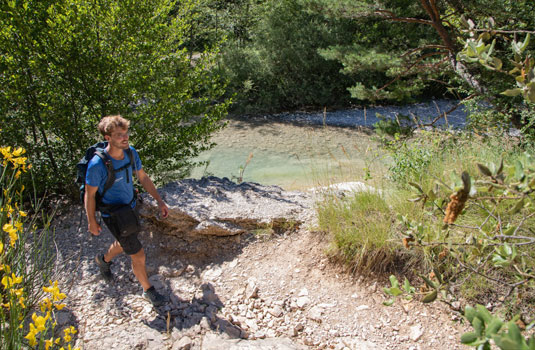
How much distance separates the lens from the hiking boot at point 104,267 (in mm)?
3764

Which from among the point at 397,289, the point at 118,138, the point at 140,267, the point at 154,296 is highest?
the point at 118,138

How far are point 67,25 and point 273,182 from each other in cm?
458

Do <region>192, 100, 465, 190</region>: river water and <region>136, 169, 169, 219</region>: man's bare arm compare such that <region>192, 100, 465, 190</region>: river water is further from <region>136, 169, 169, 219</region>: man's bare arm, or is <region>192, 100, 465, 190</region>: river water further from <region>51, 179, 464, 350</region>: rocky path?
<region>136, 169, 169, 219</region>: man's bare arm

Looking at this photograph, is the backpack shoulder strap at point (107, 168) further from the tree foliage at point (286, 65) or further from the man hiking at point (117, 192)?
the tree foliage at point (286, 65)

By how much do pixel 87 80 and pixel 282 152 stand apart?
6449mm

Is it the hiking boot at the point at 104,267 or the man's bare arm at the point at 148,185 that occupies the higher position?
the man's bare arm at the point at 148,185

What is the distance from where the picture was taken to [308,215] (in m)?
4.34

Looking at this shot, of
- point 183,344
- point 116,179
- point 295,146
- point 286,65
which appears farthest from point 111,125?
point 286,65

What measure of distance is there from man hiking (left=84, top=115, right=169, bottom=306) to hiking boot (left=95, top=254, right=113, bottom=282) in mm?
218

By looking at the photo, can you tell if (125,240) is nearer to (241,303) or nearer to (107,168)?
(107,168)

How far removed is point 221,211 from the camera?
4242 mm

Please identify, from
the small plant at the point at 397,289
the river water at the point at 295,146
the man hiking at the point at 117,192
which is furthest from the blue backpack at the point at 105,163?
the river water at the point at 295,146

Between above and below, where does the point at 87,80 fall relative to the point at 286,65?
above

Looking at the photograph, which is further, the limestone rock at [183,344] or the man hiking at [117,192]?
the man hiking at [117,192]
